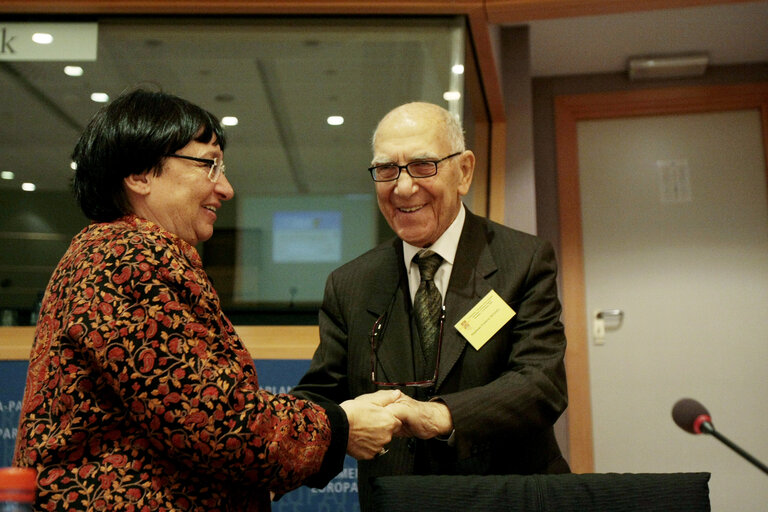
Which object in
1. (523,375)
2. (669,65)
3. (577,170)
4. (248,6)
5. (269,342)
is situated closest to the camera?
(523,375)

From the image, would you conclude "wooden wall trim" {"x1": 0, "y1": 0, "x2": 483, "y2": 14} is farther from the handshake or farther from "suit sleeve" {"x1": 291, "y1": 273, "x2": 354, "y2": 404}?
the handshake

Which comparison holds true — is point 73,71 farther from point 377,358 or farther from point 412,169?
point 377,358

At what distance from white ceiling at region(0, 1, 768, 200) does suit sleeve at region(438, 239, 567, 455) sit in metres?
Answer: 1.29

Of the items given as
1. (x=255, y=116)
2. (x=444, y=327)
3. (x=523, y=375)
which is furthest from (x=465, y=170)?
(x=255, y=116)

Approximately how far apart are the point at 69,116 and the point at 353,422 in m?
2.11

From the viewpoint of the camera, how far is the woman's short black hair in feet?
4.55

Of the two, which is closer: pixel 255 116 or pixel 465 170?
pixel 465 170

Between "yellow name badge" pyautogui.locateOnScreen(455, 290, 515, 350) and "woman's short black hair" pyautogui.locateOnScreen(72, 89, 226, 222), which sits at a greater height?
"woman's short black hair" pyautogui.locateOnScreen(72, 89, 226, 222)

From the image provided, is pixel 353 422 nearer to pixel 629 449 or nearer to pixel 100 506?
pixel 100 506

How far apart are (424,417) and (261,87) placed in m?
1.88

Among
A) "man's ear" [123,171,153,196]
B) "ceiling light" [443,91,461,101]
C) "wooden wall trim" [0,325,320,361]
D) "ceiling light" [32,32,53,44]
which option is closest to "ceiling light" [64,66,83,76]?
"ceiling light" [32,32,53,44]

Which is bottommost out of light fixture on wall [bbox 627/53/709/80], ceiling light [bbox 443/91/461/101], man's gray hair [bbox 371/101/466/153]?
man's gray hair [bbox 371/101/466/153]

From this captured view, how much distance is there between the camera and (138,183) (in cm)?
140

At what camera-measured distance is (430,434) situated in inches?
61.0
